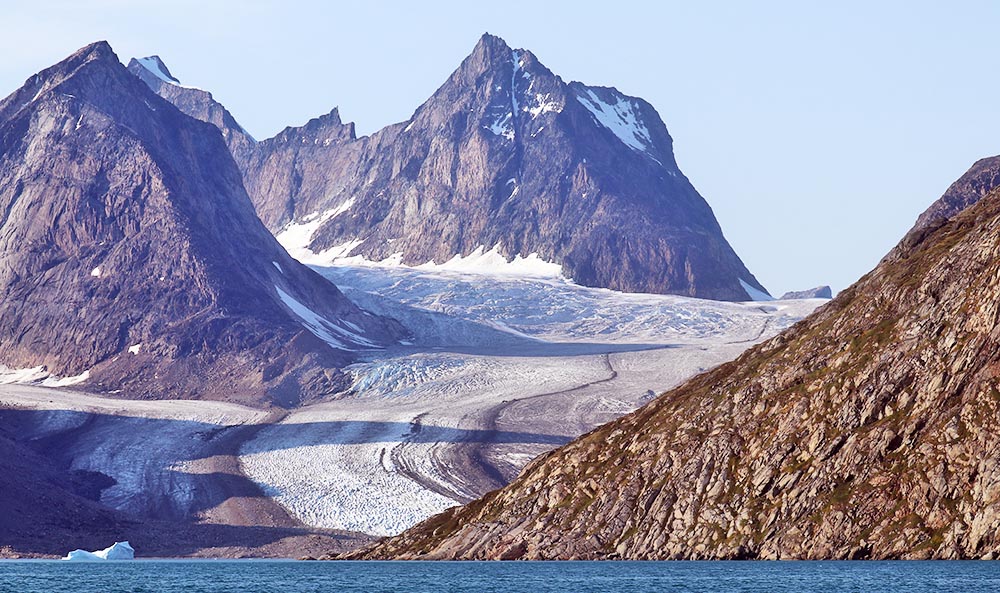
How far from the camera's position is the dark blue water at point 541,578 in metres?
88.8

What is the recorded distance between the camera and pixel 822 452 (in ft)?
368

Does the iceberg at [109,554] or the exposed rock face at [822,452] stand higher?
the exposed rock face at [822,452]

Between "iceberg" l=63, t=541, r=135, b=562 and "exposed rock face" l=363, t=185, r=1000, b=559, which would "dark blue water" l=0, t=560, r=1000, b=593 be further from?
"iceberg" l=63, t=541, r=135, b=562

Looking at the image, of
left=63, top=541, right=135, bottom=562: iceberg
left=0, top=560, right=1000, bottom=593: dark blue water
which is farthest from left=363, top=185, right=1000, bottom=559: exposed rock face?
left=63, top=541, right=135, bottom=562: iceberg

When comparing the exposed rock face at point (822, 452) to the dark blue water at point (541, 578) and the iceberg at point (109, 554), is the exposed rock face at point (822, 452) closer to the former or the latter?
the dark blue water at point (541, 578)

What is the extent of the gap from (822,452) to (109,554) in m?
81.6

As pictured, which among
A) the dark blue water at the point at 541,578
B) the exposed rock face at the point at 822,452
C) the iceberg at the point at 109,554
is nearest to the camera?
the dark blue water at the point at 541,578

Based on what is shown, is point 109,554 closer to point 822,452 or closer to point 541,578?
point 541,578

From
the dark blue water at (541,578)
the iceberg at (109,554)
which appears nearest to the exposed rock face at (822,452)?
the dark blue water at (541,578)

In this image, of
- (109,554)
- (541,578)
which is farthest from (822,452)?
(109,554)

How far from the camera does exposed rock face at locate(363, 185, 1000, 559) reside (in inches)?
4129

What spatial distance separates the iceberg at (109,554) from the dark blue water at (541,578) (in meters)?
26.7

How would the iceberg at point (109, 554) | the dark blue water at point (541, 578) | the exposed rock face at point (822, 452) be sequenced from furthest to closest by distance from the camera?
the iceberg at point (109, 554) < the exposed rock face at point (822, 452) < the dark blue water at point (541, 578)

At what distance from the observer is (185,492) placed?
192m
